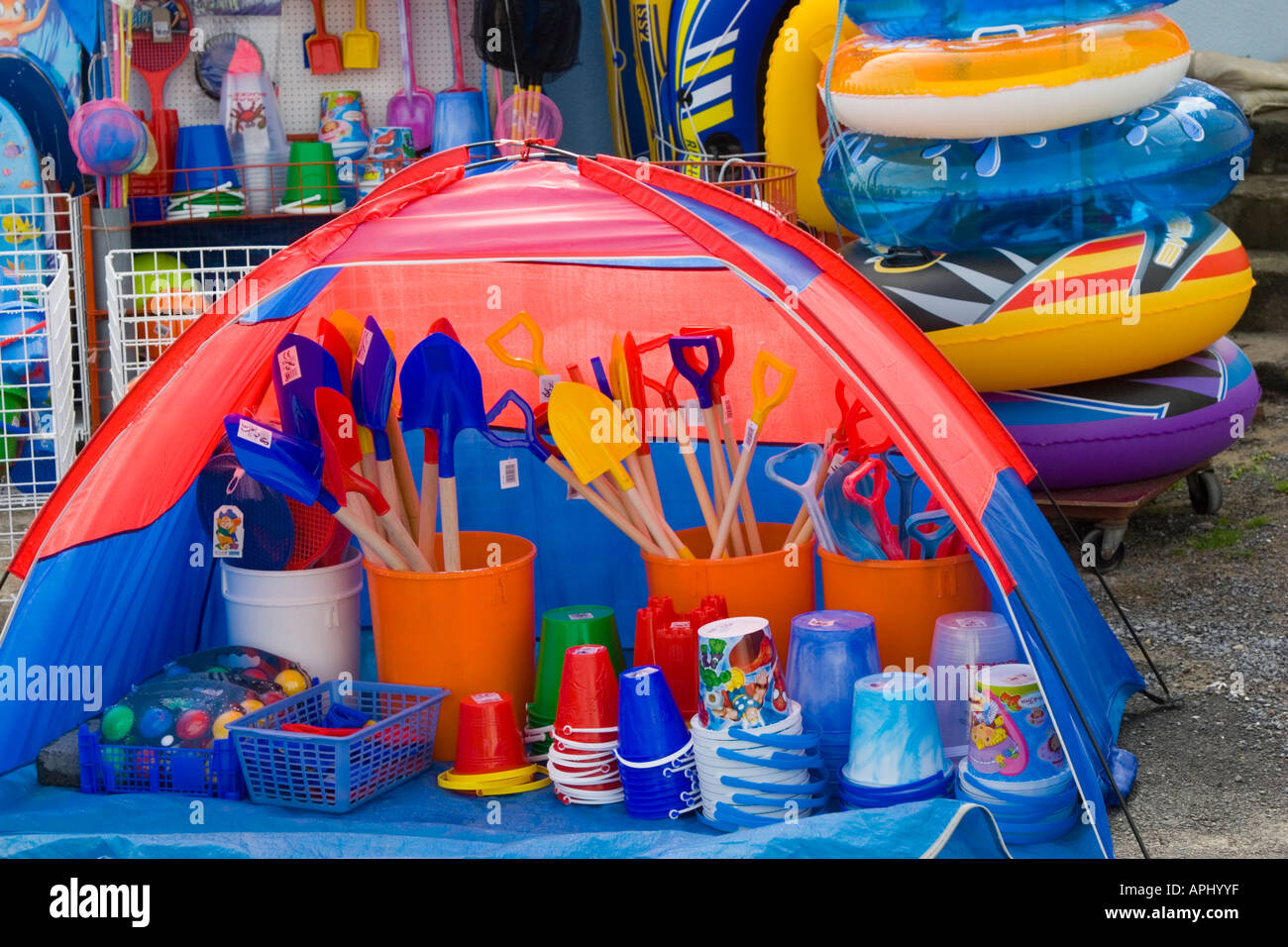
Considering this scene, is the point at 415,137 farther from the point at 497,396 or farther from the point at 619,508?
the point at 619,508

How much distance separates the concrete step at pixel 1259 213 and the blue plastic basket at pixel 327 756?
372cm

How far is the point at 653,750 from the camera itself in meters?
1.99

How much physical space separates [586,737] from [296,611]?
54 centimetres

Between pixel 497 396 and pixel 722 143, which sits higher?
pixel 722 143

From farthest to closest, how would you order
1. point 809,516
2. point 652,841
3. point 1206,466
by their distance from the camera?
point 1206,466 → point 809,516 → point 652,841

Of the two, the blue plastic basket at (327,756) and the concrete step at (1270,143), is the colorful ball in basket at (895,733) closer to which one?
the blue plastic basket at (327,756)

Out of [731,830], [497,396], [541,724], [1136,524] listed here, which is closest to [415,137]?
[497,396]

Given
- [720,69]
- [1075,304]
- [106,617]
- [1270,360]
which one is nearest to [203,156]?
[720,69]

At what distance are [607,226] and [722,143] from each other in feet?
7.09

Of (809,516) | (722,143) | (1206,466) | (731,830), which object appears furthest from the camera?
(722,143)

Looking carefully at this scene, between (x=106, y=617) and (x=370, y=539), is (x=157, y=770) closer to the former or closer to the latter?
(x=106, y=617)

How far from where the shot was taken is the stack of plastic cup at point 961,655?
2.02m

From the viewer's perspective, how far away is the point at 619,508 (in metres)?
2.32

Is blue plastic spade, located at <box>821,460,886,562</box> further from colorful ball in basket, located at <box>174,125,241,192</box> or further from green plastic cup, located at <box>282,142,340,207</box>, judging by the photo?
colorful ball in basket, located at <box>174,125,241,192</box>
